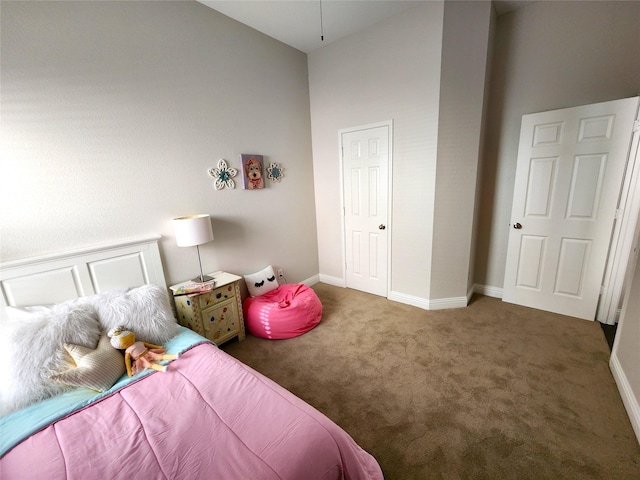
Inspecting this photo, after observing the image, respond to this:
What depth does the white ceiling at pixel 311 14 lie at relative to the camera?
2342mm

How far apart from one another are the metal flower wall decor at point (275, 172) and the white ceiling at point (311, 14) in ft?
4.41

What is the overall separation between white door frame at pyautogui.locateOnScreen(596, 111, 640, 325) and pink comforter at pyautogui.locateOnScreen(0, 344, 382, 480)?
274 cm

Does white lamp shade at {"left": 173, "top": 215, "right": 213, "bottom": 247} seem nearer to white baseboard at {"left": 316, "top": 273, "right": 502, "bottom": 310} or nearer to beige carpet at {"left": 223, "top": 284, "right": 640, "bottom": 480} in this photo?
beige carpet at {"left": 223, "top": 284, "right": 640, "bottom": 480}

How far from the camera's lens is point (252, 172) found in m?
2.78

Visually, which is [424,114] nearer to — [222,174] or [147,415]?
[222,174]

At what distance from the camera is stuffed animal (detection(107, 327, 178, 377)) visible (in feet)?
4.91

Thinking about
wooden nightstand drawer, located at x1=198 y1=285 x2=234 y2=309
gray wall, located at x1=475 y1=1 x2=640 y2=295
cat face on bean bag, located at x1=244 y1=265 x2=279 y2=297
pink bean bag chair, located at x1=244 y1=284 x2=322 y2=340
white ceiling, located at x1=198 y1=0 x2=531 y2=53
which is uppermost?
white ceiling, located at x1=198 y1=0 x2=531 y2=53

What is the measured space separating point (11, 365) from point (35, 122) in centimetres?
140

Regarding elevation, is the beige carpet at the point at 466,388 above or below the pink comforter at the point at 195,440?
below

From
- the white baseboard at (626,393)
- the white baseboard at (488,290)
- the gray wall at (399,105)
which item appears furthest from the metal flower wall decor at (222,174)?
the white baseboard at (626,393)

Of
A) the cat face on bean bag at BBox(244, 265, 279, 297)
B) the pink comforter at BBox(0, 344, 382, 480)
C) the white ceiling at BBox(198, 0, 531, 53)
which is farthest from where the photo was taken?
the cat face on bean bag at BBox(244, 265, 279, 297)

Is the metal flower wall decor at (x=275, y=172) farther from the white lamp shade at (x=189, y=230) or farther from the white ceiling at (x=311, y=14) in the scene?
the white ceiling at (x=311, y=14)

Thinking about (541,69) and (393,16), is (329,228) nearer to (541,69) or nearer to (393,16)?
(393,16)

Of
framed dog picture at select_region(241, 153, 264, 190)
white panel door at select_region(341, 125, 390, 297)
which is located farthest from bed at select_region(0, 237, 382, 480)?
white panel door at select_region(341, 125, 390, 297)
